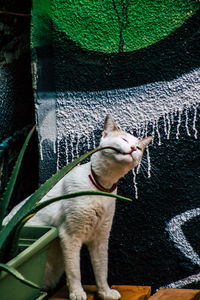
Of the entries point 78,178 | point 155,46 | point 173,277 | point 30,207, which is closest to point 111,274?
point 173,277

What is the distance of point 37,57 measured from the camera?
217 cm

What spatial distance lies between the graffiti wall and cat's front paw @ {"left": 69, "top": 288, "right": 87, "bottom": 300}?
1.36 feet

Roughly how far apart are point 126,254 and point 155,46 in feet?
3.18

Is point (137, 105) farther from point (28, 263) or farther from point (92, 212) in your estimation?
point (28, 263)

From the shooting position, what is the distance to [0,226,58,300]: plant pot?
1.31m

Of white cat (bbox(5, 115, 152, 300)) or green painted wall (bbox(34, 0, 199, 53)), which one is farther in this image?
green painted wall (bbox(34, 0, 199, 53))

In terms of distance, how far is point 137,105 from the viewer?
7.00 feet

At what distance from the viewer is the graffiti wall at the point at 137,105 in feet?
6.75

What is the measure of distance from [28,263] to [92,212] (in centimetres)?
40

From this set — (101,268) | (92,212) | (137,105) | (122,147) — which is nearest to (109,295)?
(101,268)

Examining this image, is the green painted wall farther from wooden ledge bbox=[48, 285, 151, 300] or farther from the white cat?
wooden ledge bbox=[48, 285, 151, 300]

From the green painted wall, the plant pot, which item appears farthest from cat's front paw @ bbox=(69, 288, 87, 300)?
the green painted wall

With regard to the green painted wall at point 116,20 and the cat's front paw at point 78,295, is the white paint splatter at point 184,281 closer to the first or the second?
the cat's front paw at point 78,295

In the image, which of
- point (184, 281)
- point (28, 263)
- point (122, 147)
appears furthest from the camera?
point (184, 281)
